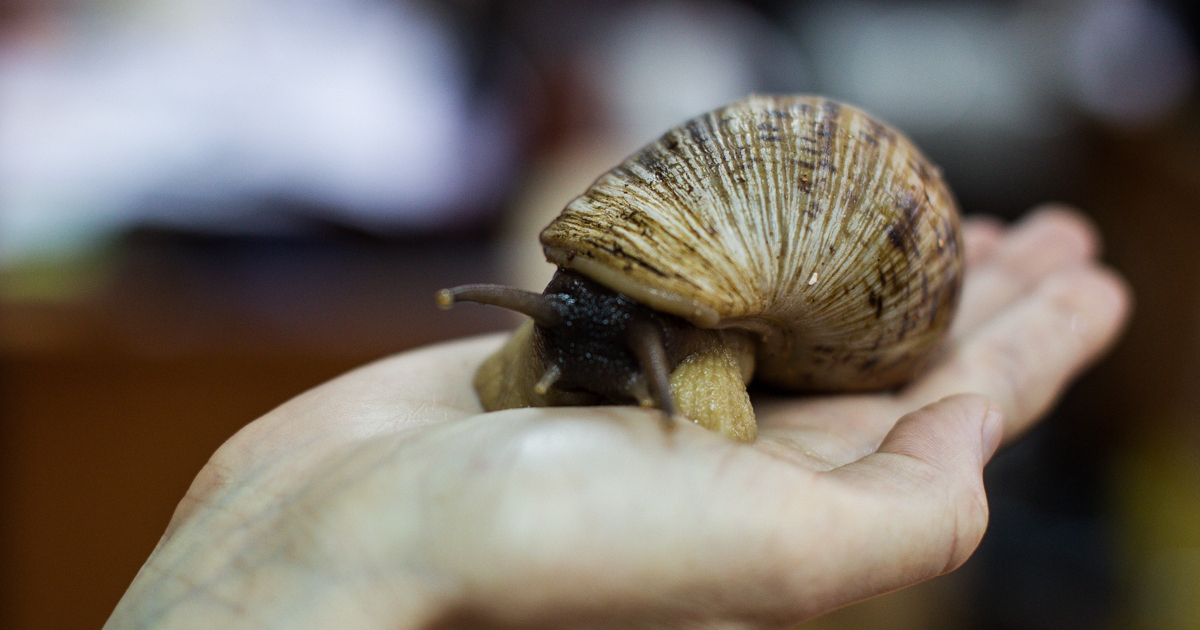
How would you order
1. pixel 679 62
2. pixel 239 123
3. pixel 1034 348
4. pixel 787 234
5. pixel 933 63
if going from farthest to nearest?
pixel 679 62
pixel 933 63
pixel 239 123
pixel 1034 348
pixel 787 234

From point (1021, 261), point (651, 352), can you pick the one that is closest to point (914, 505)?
point (651, 352)

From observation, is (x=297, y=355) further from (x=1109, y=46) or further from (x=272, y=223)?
(x=1109, y=46)

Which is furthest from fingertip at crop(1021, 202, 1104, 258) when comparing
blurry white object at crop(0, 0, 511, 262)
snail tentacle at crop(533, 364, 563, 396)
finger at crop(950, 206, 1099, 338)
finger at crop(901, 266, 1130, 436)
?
blurry white object at crop(0, 0, 511, 262)

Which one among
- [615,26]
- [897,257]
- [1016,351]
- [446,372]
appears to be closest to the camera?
[897,257]

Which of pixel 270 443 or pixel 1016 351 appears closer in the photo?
pixel 270 443

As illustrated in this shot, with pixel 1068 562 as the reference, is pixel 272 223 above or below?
above

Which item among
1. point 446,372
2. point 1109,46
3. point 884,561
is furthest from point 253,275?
point 1109,46

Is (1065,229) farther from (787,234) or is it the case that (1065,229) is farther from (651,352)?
(651,352)
